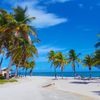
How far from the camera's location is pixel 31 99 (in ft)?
57.5

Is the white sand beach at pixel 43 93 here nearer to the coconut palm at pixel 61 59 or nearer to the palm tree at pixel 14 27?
the palm tree at pixel 14 27

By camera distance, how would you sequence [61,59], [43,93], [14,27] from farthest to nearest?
[61,59], [14,27], [43,93]

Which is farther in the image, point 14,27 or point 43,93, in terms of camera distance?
point 14,27

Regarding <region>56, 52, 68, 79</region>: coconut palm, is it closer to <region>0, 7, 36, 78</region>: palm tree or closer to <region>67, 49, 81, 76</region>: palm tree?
<region>67, 49, 81, 76</region>: palm tree

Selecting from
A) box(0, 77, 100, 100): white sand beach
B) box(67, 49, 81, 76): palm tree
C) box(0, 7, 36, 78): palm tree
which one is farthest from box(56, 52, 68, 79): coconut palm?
box(0, 77, 100, 100): white sand beach

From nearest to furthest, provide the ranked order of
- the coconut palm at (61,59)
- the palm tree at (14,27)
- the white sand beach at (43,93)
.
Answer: the white sand beach at (43,93) → the palm tree at (14,27) → the coconut palm at (61,59)

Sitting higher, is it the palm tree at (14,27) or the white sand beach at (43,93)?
the palm tree at (14,27)

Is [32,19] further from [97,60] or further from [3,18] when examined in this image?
[97,60]

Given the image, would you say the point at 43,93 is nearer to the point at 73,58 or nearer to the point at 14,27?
the point at 14,27

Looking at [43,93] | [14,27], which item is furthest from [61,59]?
[43,93]

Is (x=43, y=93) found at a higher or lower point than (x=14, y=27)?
lower

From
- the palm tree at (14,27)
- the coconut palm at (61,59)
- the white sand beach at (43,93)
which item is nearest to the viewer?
the white sand beach at (43,93)

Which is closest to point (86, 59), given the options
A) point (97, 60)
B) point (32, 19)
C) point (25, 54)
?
point (25, 54)

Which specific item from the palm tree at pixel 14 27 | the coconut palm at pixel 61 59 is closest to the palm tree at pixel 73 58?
the coconut palm at pixel 61 59
